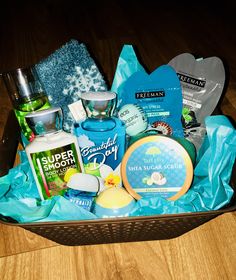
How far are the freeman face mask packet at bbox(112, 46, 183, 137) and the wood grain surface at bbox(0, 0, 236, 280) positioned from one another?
0.76 ft

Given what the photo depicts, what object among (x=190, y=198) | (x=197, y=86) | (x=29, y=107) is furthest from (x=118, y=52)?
(x=190, y=198)

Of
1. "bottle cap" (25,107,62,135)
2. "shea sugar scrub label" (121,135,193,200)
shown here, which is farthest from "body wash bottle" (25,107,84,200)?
→ "shea sugar scrub label" (121,135,193,200)

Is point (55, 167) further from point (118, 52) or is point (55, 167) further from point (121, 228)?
point (118, 52)

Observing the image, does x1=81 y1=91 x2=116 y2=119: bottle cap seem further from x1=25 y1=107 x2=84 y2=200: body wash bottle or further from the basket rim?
the basket rim

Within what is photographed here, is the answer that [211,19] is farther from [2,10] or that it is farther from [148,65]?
[2,10]

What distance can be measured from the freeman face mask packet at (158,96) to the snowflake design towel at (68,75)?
7 centimetres

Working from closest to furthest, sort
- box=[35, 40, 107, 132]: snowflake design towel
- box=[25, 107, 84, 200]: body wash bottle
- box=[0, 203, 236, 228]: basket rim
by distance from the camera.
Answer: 1. box=[0, 203, 236, 228]: basket rim
2. box=[25, 107, 84, 200]: body wash bottle
3. box=[35, 40, 107, 132]: snowflake design towel

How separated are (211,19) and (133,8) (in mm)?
453

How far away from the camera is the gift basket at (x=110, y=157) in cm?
60

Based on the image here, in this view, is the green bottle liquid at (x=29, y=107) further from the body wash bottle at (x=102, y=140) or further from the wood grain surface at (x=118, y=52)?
the wood grain surface at (x=118, y=52)

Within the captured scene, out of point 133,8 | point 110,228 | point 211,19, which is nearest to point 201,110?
point 110,228

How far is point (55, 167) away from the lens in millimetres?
648

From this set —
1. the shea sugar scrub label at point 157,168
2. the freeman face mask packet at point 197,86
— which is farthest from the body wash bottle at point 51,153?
the freeman face mask packet at point 197,86

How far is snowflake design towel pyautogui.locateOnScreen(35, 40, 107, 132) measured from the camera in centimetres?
74
